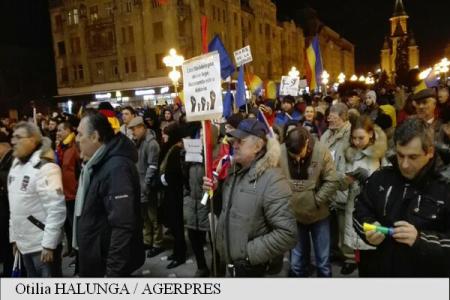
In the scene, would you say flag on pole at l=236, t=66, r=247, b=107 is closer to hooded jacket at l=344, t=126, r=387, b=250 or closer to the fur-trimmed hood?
hooded jacket at l=344, t=126, r=387, b=250

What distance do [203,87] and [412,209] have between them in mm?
2069

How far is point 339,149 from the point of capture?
4863mm

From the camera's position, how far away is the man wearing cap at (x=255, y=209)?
2896mm

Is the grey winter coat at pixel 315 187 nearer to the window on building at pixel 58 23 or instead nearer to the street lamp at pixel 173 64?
the street lamp at pixel 173 64

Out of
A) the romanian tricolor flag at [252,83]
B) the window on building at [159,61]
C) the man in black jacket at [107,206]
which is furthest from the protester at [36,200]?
the window on building at [159,61]

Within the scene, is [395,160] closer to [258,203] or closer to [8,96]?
[258,203]

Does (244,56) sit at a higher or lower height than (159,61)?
lower

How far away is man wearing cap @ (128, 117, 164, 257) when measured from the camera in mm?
5965

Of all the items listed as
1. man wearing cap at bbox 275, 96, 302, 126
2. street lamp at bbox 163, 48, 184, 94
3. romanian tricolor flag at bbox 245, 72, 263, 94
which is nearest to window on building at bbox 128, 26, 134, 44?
street lamp at bbox 163, 48, 184, 94

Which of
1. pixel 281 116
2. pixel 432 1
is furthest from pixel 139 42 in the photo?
pixel 432 1

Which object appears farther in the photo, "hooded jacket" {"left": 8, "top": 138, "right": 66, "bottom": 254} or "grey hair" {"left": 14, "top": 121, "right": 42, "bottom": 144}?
"grey hair" {"left": 14, "top": 121, "right": 42, "bottom": 144}

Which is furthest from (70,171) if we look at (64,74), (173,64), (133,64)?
(64,74)

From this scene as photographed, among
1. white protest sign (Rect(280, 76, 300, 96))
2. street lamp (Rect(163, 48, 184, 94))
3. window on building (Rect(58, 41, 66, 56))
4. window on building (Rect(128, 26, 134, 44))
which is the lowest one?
white protest sign (Rect(280, 76, 300, 96))

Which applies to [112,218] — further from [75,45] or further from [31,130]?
[75,45]
